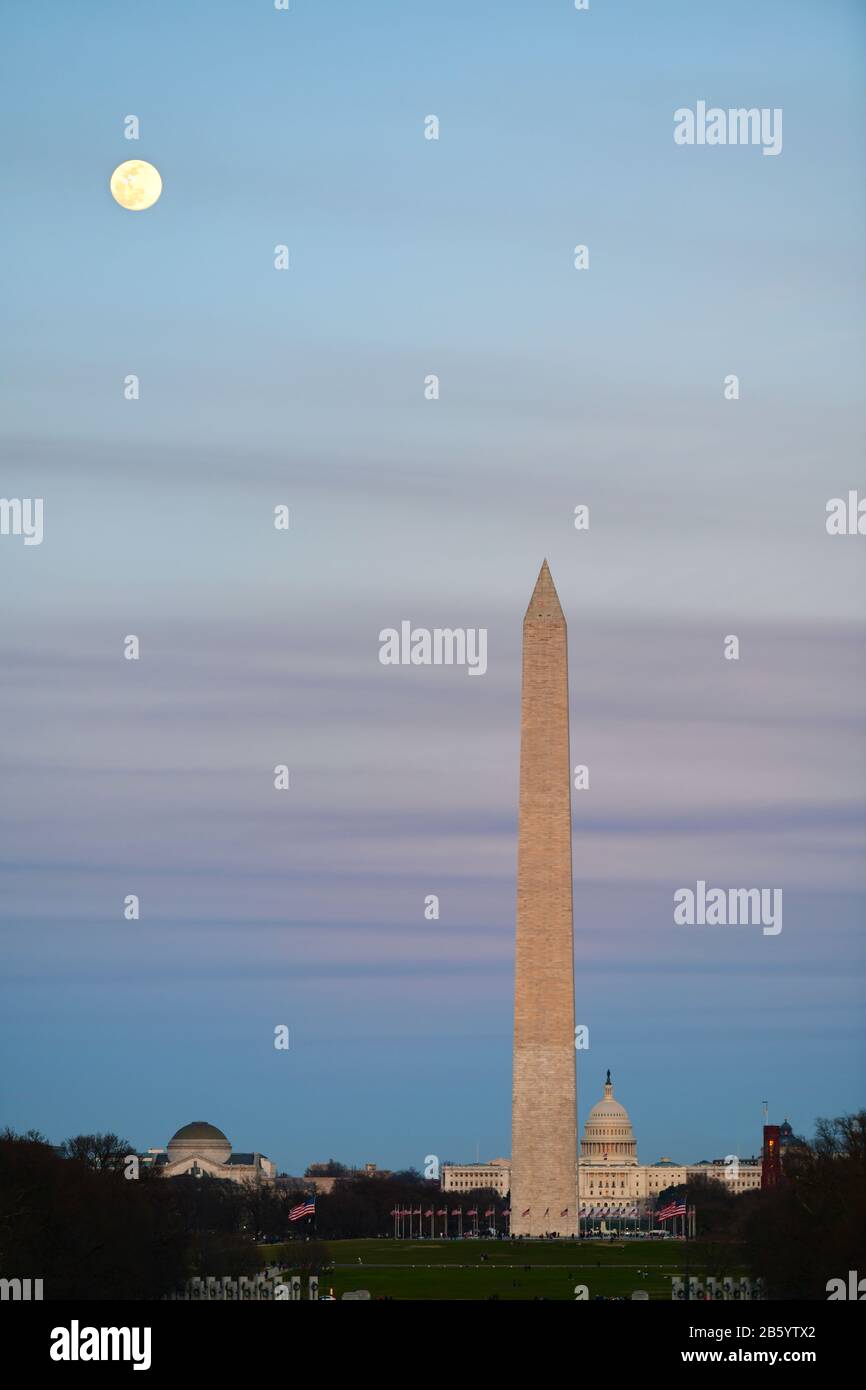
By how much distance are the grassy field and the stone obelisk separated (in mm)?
5289

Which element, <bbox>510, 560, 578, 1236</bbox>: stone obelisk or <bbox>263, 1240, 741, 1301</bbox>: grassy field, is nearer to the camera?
<bbox>263, 1240, 741, 1301</bbox>: grassy field

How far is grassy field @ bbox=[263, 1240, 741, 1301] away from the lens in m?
74.9

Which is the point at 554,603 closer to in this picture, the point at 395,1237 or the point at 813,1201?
the point at 813,1201

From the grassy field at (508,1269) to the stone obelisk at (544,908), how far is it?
5.29 m

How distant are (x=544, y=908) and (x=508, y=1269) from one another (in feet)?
51.4

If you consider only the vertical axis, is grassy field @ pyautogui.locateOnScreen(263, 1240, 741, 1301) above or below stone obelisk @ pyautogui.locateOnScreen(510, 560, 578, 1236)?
below

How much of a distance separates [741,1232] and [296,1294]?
22281 mm

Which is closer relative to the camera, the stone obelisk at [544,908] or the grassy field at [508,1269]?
the grassy field at [508,1269]

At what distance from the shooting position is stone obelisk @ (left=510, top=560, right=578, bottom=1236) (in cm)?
9944

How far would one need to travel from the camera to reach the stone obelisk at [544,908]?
9944 centimetres

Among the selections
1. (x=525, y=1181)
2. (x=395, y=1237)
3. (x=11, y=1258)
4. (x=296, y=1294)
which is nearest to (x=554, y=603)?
(x=525, y=1181)

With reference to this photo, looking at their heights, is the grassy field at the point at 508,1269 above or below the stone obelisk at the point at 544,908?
below
